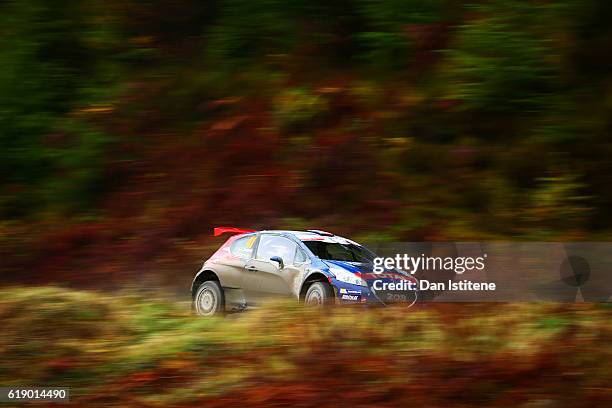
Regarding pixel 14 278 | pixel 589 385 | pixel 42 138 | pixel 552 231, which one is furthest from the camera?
pixel 42 138

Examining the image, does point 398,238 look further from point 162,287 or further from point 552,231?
point 162,287

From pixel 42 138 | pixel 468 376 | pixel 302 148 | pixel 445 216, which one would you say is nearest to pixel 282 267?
pixel 468 376

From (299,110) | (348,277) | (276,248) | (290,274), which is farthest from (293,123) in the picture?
(348,277)

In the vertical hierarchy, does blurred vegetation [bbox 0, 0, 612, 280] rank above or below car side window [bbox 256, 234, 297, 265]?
above

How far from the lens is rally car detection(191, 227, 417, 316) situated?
29.7 ft

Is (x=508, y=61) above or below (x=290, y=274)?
above

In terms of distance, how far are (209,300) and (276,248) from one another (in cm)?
102

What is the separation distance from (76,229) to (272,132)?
138 inches

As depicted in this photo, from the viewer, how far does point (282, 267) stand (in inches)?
367

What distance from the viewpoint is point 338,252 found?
30.9 ft

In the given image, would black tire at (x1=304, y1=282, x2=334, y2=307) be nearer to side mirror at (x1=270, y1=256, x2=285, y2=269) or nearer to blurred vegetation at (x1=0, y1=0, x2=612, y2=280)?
side mirror at (x1=270, y1=256, x2=285, y2=269)

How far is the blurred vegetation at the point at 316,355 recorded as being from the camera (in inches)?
315

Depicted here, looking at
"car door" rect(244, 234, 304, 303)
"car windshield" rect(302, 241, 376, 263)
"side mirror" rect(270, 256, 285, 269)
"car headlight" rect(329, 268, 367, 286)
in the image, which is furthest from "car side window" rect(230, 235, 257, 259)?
"car headlight" rect(329, 268, 367, 286)

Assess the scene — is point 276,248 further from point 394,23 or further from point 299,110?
point 394,23
